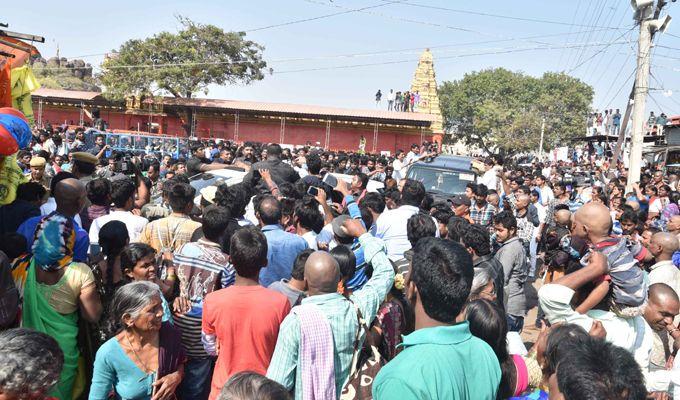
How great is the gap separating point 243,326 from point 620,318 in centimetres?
226

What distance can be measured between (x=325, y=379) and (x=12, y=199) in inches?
126

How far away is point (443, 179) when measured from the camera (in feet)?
36.6

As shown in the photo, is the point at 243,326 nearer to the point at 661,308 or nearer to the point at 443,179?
the point at 661,308

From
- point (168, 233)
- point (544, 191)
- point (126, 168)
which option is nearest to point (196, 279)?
point (168, 233)

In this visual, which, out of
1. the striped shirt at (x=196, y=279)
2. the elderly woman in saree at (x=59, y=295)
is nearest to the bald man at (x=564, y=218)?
the striped shirt at (x=196, y=279)

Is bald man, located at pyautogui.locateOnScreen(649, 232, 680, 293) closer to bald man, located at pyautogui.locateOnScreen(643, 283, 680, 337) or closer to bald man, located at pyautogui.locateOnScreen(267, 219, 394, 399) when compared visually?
bald man, located at pyautogui.locateOnScreen(643, 283, 680, 337)

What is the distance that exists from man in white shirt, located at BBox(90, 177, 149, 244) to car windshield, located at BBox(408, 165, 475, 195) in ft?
22.4

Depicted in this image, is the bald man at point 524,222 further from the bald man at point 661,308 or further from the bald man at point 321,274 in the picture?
the bald man at point 321,274

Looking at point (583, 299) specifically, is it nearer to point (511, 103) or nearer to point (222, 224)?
point (222, 224)

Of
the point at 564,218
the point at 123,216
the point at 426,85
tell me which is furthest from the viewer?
the point at 426,85

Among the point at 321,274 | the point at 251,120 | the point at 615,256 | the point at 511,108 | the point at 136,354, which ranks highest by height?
the point at 511,108

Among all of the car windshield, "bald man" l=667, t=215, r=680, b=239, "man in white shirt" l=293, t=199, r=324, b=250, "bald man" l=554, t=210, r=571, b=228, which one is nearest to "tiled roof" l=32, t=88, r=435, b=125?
the car windshield

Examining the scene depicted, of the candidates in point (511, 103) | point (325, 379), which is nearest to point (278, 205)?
point (325, 379)

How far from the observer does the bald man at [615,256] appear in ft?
11.0
